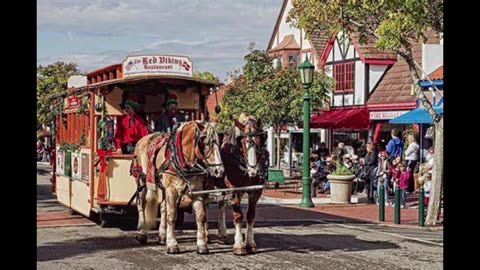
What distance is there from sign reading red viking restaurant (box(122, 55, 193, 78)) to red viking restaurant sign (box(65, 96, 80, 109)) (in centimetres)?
214

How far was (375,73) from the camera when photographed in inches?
1393

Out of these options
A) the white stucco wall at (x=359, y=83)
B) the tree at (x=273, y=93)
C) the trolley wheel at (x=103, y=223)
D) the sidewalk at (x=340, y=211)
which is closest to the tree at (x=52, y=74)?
the tree at (x=273, y=93)

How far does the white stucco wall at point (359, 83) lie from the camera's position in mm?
35438

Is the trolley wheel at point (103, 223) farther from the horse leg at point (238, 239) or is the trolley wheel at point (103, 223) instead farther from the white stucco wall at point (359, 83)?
the white stucco wall at point (359, 83)

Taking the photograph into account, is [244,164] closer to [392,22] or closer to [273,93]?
[392,22]

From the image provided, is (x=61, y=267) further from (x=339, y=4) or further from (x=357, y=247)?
(x=339, y=4)

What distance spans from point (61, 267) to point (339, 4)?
906cm

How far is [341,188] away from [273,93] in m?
10.8

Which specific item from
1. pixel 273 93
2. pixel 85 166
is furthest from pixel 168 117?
pixel 273 93

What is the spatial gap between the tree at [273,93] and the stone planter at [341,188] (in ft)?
31.2
